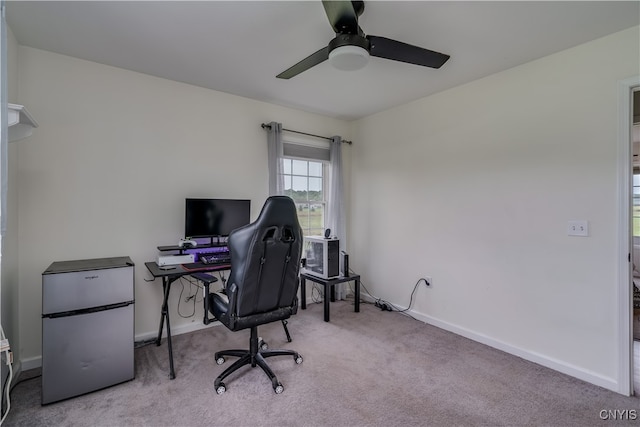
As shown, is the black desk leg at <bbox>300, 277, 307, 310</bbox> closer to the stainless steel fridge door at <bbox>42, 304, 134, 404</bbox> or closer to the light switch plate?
the stainless steel fridge door at <bbox>42, 304, 134, 404</bbox>

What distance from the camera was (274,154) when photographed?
346 centimetres

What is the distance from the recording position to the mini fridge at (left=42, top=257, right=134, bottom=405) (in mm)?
1912

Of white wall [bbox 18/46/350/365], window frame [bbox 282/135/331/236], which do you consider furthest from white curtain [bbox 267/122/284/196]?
white wall [bbox 18/46/350/365]

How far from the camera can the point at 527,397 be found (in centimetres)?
201

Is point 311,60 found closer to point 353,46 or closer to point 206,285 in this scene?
point 353,46

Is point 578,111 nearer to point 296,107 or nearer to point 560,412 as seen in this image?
point 560,412

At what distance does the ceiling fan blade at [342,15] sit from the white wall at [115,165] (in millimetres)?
1898

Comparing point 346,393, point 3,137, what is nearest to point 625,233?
point 346,393

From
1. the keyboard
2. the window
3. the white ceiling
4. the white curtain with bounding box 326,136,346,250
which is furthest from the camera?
the white curtain with bounding box 326,136,346,250

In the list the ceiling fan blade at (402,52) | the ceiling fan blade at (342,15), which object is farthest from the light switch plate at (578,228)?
the ceiling fan blade at (342,15)

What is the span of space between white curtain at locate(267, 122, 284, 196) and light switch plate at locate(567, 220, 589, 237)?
2.66 meters

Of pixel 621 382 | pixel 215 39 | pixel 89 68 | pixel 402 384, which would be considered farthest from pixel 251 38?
pixel 621 382

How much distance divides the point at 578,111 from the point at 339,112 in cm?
237

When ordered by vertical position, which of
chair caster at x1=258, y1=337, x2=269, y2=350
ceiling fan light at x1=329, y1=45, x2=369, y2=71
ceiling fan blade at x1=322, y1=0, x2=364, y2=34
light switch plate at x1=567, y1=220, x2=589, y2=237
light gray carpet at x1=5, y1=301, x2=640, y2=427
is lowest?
light gray carpet at x1=5, y1=301, x2=640, y2=427
